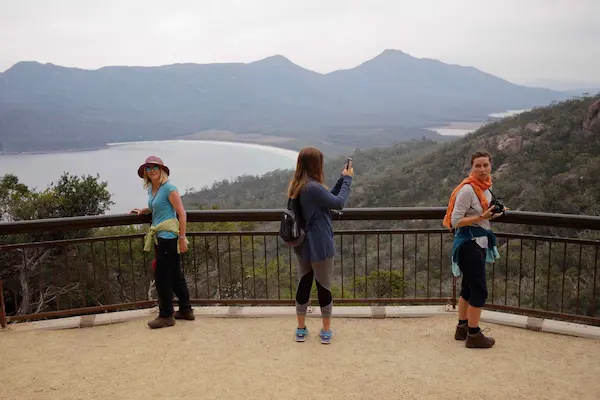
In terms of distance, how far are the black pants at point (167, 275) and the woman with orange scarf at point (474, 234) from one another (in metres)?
2.39

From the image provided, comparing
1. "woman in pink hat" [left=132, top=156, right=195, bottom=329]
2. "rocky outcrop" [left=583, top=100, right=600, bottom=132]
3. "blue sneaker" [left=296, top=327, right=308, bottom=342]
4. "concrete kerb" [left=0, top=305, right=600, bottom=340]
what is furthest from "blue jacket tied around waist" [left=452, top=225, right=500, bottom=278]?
"rocky outcrop" [left=583, top=100, right=600, bottom=132]

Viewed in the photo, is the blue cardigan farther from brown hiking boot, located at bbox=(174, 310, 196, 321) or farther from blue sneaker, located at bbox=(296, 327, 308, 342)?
brown hiking boot, located at bbox=(174, 310, 196, 321)

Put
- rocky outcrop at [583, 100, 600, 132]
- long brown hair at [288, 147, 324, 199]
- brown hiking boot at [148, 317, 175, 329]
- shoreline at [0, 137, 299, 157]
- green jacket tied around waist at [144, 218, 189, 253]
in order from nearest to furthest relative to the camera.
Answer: long brown hair at [288, 147, 324, 199], green jacket tied around waist at [144, 218, 189, 253], brown hiking boot at [148, 317, 175, 329], rocky outcrop at [583, 100, 600, 132], shoreline at [0, 137, 299, 157]

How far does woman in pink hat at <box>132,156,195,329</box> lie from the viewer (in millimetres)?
4340

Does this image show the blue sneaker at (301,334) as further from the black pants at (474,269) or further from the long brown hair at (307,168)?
the black pants at (474,269)

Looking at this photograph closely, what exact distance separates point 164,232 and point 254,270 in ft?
5.49

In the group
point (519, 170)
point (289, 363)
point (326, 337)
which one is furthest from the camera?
point (519, 170)

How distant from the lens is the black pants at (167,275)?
14.5 ft

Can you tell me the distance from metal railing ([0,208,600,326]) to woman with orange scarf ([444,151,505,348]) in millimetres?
451

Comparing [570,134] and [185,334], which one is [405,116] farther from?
[185,334]

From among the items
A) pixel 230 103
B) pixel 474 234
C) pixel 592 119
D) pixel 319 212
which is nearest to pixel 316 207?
pixel 319 212

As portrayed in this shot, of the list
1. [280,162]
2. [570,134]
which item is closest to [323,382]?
[570,134]

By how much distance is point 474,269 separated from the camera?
3.82 metres

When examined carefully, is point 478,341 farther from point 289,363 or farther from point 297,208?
point 297,208
